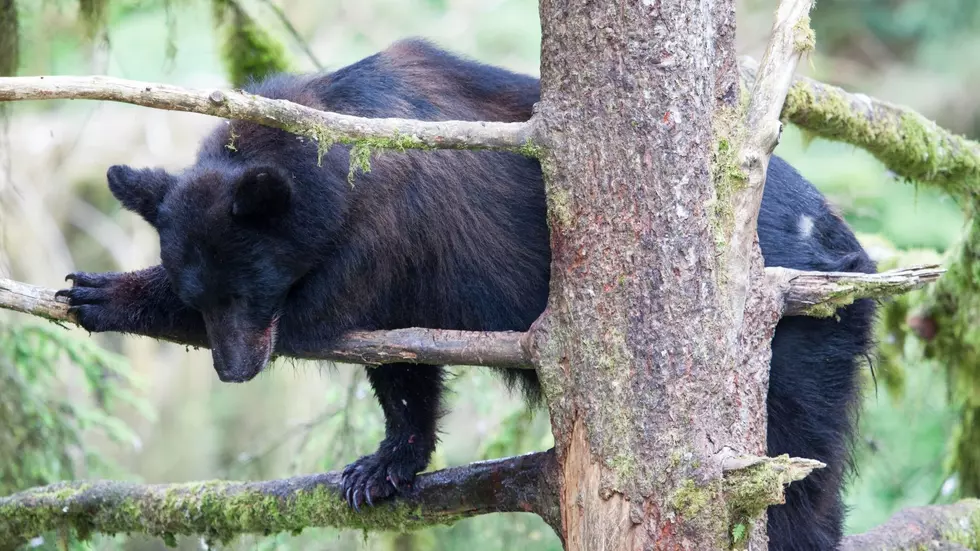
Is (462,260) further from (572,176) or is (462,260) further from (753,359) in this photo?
(753,359)

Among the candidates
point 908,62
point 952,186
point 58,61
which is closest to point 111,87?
point 952,186

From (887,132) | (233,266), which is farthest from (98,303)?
(887,132)

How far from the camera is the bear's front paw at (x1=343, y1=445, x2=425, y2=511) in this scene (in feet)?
15.2

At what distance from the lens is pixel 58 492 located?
4887mm

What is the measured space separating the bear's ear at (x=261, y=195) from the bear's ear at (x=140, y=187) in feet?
1.81

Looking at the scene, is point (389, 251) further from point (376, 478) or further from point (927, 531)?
point (927, 531)

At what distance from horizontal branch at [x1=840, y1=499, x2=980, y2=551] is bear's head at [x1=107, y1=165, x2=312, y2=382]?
282 centimetres

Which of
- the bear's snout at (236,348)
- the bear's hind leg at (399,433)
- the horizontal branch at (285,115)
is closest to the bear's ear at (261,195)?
the bear's snout at (236,348)

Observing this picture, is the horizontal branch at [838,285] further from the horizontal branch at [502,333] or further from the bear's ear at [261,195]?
the bear's ear at [261,195]

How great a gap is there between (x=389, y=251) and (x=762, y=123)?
1648 millimetres

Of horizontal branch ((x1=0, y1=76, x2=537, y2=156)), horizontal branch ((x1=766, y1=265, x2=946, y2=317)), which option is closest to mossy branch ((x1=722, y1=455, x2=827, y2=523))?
horizontal branch ((x1=766, y1=265, x2=946, y2=317))

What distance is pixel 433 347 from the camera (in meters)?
3.42

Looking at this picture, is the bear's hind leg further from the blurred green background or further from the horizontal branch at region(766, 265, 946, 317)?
the horizontal branch at region(766, 265, 946, 317)

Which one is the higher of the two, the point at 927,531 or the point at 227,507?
the point at 927,531
